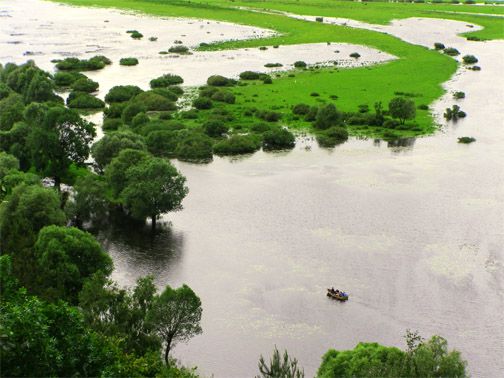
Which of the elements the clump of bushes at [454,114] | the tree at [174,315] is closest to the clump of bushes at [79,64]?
the clump of bushes at [454,114]

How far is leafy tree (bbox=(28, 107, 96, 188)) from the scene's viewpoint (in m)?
91.9

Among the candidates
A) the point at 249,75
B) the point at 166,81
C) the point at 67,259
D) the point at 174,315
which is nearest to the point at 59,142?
the point at 67,259

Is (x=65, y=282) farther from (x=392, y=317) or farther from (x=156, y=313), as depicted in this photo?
(x=392, y=317)

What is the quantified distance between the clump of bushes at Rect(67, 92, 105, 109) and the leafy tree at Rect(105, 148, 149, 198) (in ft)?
156

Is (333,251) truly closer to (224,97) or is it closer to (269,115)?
(269,115)

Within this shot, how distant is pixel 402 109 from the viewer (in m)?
124

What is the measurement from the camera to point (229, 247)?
3041 inches

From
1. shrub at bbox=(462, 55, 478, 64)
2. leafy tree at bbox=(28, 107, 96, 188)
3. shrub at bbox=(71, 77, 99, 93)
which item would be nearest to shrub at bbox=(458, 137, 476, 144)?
leafy tree at bbox=(28, 107, 96, 188)

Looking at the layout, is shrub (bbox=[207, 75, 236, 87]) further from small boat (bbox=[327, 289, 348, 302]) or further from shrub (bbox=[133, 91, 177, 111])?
small boat (bbox=[327, 289, 348, 302])

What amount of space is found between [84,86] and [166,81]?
55.0 feet

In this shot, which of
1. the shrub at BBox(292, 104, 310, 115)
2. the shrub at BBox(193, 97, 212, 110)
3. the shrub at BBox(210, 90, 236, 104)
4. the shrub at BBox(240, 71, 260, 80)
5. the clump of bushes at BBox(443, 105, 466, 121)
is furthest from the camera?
the shrub at BBox(240, 71, 260, 80)

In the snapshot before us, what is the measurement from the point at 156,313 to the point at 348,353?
49.2 feet

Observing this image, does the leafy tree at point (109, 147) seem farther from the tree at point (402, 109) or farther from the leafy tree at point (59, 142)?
the tree at point (402, 109)

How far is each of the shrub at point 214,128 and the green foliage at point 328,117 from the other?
672 inches
